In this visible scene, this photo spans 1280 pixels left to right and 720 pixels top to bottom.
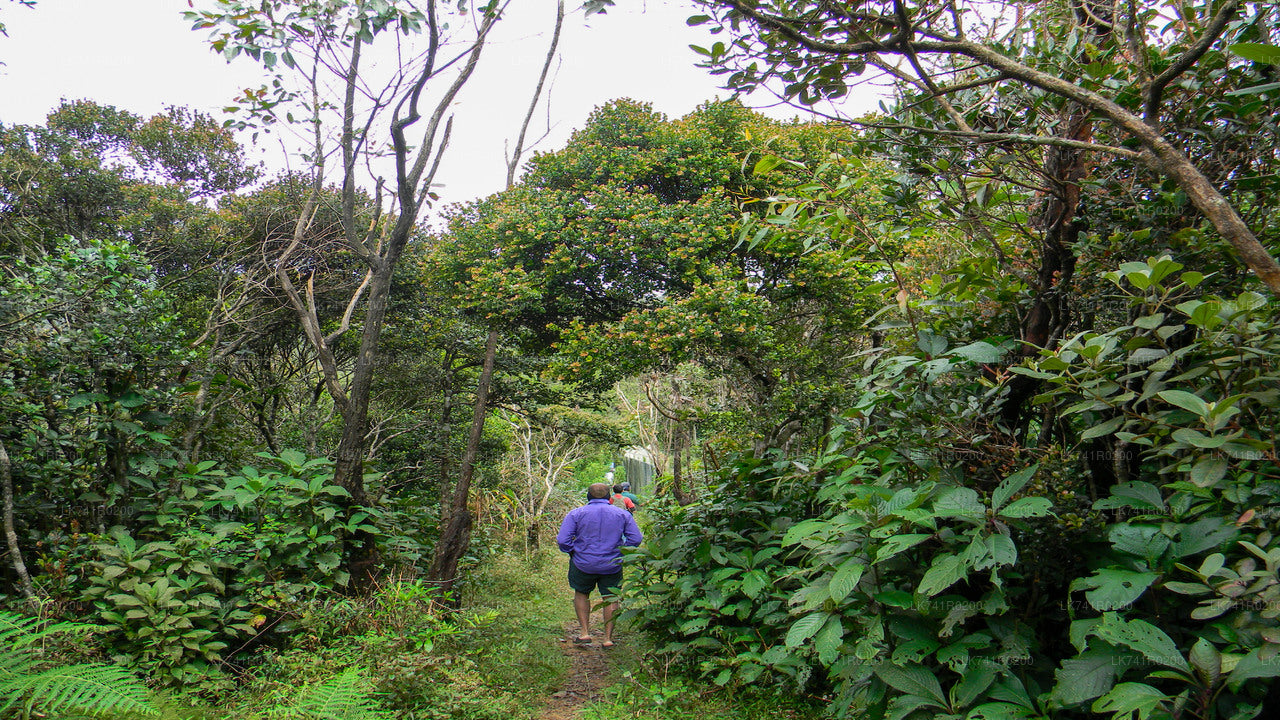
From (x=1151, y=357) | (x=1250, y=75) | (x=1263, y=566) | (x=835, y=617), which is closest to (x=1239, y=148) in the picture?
(x=1250, y=75)

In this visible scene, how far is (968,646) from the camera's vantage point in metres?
2.31

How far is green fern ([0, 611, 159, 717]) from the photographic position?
99.7 inches

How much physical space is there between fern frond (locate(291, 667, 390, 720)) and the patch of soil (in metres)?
1.45

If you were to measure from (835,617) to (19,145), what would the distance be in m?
14.5

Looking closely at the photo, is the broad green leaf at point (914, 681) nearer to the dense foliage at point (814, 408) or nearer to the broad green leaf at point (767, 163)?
the dense foliage at point (814, 408)

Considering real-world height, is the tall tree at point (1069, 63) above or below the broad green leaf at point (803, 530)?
above

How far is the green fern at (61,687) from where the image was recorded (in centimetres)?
253

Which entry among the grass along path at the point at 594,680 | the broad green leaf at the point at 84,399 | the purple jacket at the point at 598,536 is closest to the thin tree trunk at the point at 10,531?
the broad green leaf at the point at 84,399

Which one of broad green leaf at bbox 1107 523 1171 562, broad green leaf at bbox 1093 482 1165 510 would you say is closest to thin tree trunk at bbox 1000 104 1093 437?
broad green leaf at bbox 1093 482 1165 510

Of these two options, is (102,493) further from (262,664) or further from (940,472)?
(940,472)

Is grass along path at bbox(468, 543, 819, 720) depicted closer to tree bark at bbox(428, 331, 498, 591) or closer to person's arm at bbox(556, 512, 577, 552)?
tree bark at bbox(428, 331, 498, 591)

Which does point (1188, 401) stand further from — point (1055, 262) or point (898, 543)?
point (1055, 262)

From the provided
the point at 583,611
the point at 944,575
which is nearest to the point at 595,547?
the point at 583,611

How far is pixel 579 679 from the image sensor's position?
492cm
